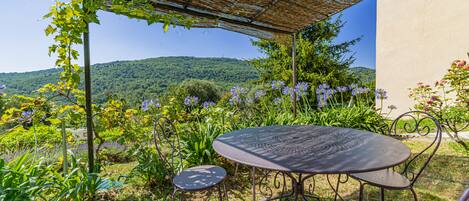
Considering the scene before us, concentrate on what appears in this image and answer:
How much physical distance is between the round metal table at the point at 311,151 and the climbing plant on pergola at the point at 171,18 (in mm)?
1225

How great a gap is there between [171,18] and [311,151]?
5.36 ft

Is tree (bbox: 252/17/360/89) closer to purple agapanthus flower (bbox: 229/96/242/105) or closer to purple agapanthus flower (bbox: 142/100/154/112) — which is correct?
purple agapanthus flower (bbox: 229/96/242/105)

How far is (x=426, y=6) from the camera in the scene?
609cm

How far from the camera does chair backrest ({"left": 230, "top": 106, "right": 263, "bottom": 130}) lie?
2.98 meters

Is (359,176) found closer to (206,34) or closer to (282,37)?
(206,34)

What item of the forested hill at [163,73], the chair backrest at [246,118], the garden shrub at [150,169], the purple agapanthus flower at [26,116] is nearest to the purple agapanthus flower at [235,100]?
the chair backrest at [246,118]

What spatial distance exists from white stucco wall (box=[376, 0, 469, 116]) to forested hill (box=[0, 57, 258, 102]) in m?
5.69

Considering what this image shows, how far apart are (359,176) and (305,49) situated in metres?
8.45

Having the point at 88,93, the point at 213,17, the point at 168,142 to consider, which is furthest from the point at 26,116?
the point at 213,17

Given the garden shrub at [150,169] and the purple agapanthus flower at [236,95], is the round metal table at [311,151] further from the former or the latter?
the purple agapanthus flower at [236,95]

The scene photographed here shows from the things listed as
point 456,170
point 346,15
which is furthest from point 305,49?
point 456,170

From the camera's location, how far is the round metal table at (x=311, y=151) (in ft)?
3.57

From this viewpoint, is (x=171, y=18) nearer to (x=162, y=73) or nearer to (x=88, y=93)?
(x=88, y=93)

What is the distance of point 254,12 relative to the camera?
283 cm
